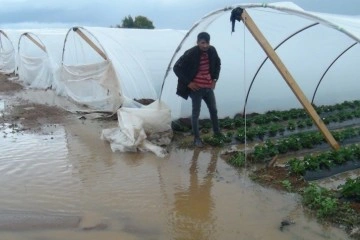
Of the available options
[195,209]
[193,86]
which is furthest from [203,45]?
[195,209]

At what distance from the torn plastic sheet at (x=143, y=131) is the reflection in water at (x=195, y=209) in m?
1.42

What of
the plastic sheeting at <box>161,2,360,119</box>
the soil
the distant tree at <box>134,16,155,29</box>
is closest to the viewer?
the soil

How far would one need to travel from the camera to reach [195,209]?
487cm

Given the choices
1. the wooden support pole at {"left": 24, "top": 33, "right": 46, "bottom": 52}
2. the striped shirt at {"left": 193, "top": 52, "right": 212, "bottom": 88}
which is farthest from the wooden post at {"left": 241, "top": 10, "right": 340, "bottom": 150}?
the wooden support pole at {"left": 24, "top": 33, "right": 46, "bottom": 52}

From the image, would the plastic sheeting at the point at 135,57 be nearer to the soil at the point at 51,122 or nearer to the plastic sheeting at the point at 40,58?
the soil at the point at 51,122

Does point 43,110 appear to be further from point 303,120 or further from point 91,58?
point 303,120

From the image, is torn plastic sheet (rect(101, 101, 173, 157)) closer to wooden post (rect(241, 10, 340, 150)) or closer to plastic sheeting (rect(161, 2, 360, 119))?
plastic sheeting (rect(161, 2, 360, 119))

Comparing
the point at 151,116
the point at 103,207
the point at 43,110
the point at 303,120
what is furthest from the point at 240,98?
the point at 103,207

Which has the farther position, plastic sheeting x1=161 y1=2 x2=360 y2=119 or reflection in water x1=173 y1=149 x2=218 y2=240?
plastic sheeting x1=161 y1=2 x2=360 y2=119

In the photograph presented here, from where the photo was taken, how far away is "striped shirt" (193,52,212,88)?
745cm

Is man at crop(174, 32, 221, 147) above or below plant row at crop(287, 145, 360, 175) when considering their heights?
above

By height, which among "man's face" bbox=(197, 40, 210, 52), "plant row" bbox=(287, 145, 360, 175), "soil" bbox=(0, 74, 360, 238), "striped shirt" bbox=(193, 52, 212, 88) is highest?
"man's face" bbox=(197, 40, 210, 52)

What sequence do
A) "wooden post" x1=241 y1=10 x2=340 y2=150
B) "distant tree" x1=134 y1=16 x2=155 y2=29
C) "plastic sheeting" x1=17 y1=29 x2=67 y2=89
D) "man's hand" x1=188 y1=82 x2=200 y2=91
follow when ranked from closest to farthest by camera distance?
"wooden post" x1=241 y1=10 x2=340 y2=150
"man's hand" x1=188 y1=82 x2=200 y2=91
"plastic sheeting" x1=17 y1=29 x2=67 y2=89
"distant tree" x1=134 y1=16 x2=155 y2=29

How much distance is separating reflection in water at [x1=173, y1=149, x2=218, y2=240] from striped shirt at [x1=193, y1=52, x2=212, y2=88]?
187cm
